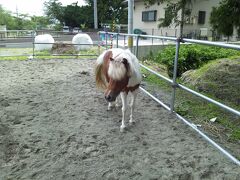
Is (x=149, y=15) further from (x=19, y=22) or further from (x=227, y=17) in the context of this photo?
(x=19, y=22)

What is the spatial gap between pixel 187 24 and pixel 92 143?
19.1 m

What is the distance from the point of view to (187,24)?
20.3 meters

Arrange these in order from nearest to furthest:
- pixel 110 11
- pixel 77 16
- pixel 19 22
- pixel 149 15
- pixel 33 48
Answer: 1. pixel 33 48
2. pixel 149 15
3. pixel 77 16
4. pixel 110 11
5. pixel 19 22

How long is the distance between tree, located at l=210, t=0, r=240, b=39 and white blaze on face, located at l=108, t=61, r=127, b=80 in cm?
358

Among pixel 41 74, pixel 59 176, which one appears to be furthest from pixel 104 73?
pixel 41 74

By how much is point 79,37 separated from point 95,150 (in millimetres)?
10288

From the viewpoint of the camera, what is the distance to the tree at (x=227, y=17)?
17.6ft

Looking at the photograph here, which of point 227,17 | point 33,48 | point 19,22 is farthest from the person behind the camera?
point 19,22

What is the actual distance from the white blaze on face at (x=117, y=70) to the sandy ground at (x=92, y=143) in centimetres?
81

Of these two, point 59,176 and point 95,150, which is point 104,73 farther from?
point 59,176

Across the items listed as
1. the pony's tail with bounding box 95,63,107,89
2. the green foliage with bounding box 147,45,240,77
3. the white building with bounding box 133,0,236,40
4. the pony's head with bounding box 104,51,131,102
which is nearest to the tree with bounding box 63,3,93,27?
the white building with bounding box 133,0,236,40

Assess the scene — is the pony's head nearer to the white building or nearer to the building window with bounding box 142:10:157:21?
the white building

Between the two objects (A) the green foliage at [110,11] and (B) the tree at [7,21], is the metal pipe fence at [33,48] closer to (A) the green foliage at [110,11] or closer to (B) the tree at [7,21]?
(A) the green foliage at [110,11]

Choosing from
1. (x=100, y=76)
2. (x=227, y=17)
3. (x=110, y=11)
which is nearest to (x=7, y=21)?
(x=110, y=11)
